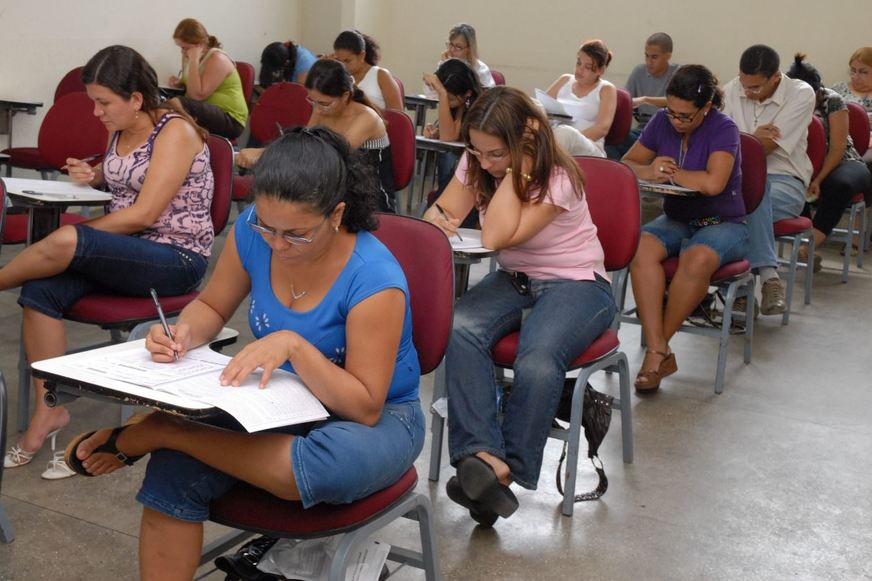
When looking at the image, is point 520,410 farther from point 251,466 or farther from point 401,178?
point 401,178

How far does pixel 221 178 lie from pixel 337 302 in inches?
55.5

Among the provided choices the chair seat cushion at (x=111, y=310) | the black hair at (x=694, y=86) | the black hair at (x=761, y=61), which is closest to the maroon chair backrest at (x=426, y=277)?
the chair seat cushion at (x=111, y=310)

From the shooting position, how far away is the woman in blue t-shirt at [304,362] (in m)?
1.57

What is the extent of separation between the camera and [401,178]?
4.63 metres

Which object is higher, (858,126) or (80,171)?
(858,126)

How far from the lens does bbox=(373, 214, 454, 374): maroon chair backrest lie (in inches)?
75.5

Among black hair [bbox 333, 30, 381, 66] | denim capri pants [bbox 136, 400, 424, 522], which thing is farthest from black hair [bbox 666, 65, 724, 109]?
black hair [bbox 333, 30, 381, 66]

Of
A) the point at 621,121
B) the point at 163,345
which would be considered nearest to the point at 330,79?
the point at 621,121

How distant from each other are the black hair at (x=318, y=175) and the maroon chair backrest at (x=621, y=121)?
4836mm

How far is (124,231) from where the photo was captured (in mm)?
2783

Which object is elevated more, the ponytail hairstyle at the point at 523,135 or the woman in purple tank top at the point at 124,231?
the ponytail hairstyle at the point at 523,135

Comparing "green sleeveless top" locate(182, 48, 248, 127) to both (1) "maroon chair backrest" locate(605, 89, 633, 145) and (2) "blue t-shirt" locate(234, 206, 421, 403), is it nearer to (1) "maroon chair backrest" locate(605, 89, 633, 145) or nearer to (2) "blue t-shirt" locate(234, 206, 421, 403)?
(1) "maroon chair backrest" locate(605, 89, 633, 145)

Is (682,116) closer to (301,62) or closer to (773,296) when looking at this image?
(773,296)

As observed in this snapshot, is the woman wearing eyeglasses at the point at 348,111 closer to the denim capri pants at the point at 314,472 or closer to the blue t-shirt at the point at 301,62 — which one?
the denim capri pants at the point at 314,472
